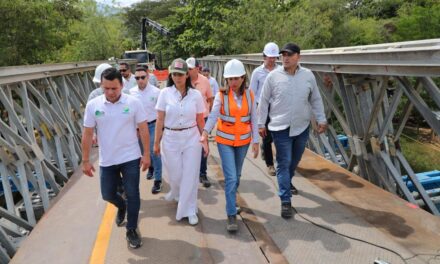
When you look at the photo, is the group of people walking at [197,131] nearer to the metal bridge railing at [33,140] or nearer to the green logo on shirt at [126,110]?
the green logo on shirt at [126,110]

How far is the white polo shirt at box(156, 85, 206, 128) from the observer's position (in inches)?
160

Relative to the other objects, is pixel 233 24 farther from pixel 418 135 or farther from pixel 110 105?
pixel 110 105

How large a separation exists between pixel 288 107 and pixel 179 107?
1.19m

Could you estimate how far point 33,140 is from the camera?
6074 millimetres

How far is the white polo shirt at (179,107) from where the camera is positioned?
4.07m

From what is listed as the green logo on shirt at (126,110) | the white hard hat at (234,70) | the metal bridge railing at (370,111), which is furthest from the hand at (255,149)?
the metal bridge railing at (370,111)

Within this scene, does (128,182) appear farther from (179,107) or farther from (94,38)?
(94,38)

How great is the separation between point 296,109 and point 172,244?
1.93 metres

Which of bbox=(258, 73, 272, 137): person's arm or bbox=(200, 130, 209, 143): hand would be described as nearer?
bbox=(200, 130, 209, 143): hand

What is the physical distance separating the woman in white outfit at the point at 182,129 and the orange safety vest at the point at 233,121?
0.91ft

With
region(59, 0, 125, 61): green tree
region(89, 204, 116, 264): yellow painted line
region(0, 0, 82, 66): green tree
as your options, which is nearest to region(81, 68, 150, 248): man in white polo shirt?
region(89, 204, 116, 264): yellow painted line

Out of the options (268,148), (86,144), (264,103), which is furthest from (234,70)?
(268,148)

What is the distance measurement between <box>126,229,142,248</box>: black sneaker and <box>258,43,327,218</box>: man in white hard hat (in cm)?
161

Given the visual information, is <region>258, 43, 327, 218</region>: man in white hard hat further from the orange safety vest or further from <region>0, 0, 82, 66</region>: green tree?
<region>0, 0, 82, 66</region>: green tree
